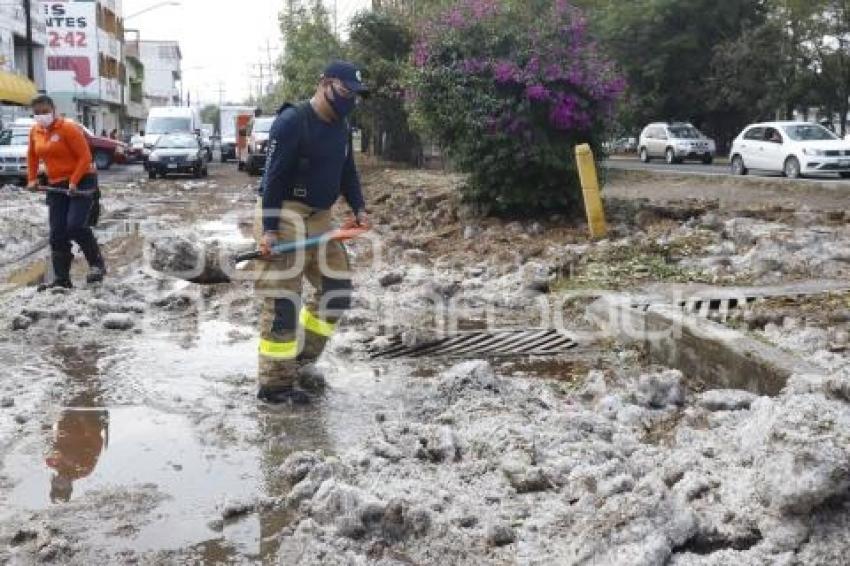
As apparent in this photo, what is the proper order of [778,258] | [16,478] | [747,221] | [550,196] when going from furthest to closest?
[550,196] → [747,221] → [778,258] → [16,478]

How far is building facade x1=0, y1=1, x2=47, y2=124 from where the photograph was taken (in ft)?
131

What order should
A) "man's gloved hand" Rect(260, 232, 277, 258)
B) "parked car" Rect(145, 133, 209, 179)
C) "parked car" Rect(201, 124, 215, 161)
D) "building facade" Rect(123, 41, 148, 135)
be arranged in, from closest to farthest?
"man's gloved hand" Rect(260, 232, 277, 258) → "parked car" Rect(145, 133, 209, 179) → "parked car" Rect(201, 124, 215, 161) → "building facade" Rect(123, 41, 148, 135)

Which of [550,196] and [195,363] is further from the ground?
[550,196]

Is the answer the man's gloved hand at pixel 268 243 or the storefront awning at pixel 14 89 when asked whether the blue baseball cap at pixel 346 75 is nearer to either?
the man's gloved hand at pixel 268 243

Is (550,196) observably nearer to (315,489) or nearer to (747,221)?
(747,221)

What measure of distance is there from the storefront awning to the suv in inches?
886

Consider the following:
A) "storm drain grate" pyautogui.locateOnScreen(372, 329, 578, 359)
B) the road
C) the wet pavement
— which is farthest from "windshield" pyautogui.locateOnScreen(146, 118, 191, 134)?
"storm drain grate" pyautogui.locateOnScreen(372, 329, 578, 359)

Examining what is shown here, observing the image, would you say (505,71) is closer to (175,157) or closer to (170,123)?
(175,157)

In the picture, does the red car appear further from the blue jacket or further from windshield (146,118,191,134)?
the blue jacket

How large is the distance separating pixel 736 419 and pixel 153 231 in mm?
11551

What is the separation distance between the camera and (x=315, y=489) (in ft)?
12.7

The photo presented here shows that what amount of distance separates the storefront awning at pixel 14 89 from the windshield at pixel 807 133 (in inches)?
970

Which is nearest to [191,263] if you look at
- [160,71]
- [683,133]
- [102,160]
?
[102,160]

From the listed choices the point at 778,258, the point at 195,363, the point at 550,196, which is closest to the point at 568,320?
the point at 778,258
